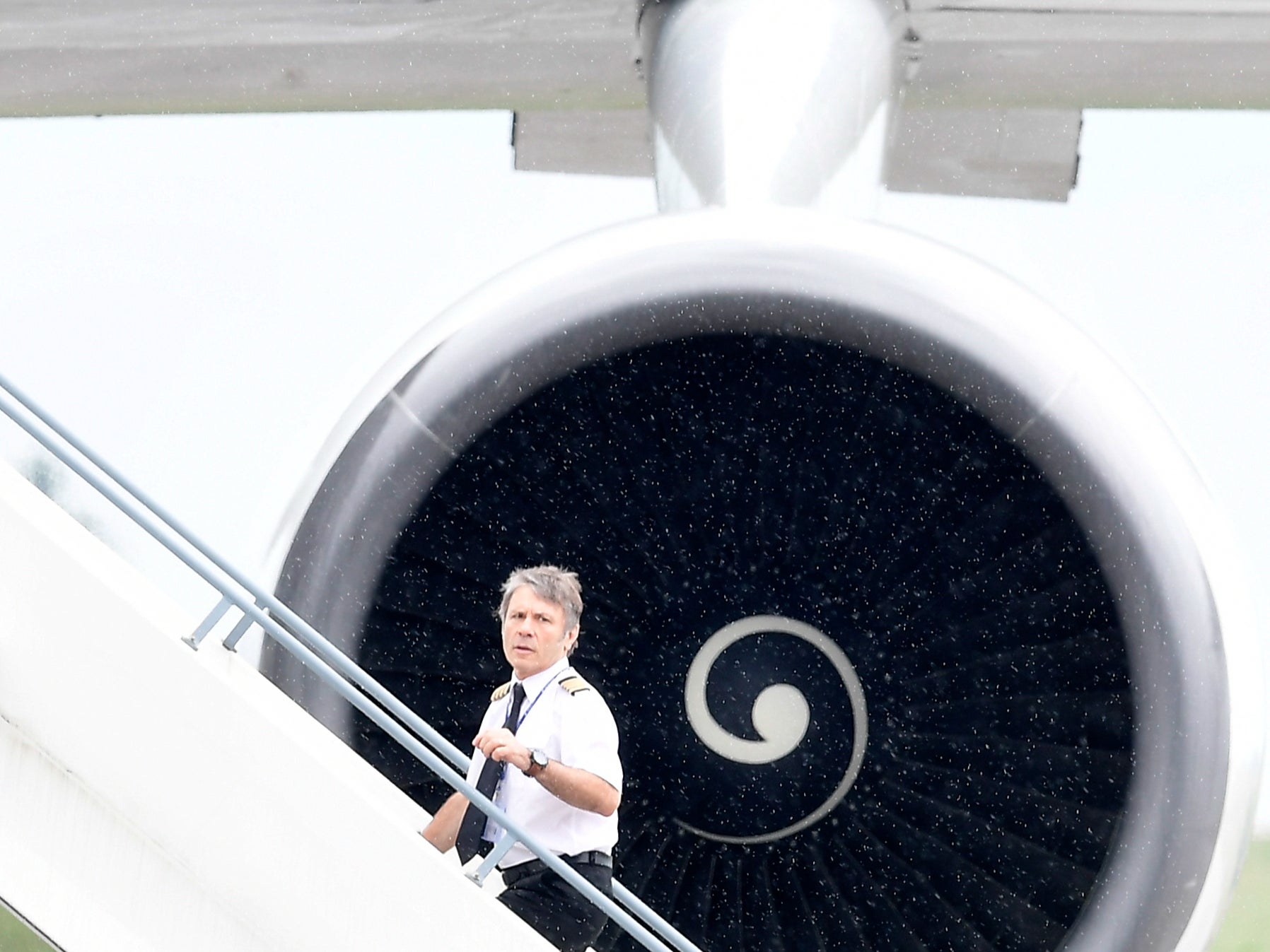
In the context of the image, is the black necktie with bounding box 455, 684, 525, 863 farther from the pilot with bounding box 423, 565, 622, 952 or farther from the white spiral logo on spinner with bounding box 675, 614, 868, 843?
the white spiral logo on spinner with bounding box 675, 614, 868, 843

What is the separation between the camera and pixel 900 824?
3061 mm

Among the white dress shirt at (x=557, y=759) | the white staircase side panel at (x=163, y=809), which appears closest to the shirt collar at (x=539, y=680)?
the white dress shirt at (x=557, y=759)

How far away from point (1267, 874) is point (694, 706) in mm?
24683

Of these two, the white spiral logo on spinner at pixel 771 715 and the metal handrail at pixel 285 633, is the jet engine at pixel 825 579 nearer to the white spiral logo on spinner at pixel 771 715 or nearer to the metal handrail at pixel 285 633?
the white spiral logo on spinner at pixel 771 715

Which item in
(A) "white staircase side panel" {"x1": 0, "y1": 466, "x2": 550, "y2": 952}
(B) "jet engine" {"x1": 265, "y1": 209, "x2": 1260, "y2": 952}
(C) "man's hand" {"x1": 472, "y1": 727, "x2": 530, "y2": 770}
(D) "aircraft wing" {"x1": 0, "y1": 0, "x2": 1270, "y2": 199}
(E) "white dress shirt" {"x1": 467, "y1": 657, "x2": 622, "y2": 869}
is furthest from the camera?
(D) "aircraft wing" {"x1": 0, "y1": 0, "x2": 1270, "y2": 199}

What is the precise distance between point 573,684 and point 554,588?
13 centimetres

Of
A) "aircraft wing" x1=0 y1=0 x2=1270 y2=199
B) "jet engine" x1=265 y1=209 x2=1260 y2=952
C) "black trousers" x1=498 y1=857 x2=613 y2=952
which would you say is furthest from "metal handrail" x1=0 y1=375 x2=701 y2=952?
"aircraft wing" x1=0 y1=0 x2=1270 y2=199

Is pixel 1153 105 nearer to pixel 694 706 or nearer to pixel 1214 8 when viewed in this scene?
pixel 1214 8

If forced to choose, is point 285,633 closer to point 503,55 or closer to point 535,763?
point 535,763

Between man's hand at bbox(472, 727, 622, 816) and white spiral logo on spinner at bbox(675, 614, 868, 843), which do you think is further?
white spiral logo on spinner at bbox(675, 614, 868, 843)

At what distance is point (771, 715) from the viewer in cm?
316

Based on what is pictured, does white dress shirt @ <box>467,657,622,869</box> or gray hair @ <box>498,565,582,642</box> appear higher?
gray hair @ <box>498,565,582,642</box>

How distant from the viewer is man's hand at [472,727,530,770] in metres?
2.13

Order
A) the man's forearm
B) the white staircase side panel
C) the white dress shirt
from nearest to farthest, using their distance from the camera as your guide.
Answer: the white staircase side panel
the white dress shirt
the man's forearm
